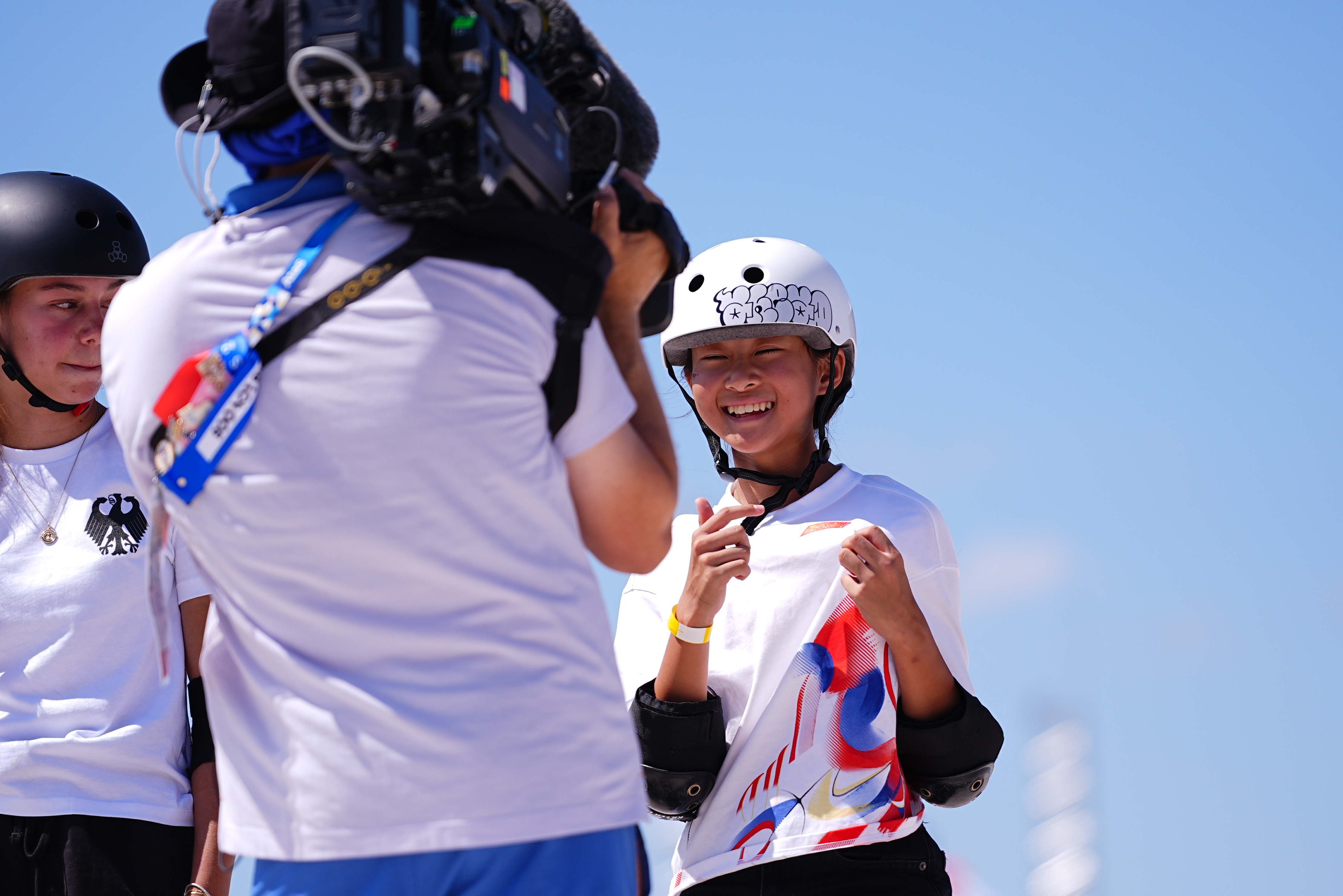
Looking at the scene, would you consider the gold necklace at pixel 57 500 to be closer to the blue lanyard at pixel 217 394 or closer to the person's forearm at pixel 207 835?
the person's forearm at pixel 207 835

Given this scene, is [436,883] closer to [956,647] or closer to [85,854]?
[85,854]

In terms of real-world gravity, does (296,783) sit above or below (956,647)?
above

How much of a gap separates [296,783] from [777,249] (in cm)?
337

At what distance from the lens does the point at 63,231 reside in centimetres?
465

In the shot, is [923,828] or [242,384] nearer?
[242,384]

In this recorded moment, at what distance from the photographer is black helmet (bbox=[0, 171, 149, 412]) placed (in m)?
4.53

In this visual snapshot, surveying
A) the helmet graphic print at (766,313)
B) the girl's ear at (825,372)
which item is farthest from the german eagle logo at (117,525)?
the girl's ear at (825,372)

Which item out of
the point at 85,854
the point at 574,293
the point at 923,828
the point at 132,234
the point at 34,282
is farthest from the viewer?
the point at 132,234

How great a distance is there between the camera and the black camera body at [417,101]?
2088 millimetres

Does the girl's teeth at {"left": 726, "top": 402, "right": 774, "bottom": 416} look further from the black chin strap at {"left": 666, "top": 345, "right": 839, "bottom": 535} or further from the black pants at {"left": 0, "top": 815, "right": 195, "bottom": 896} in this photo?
the black pants at {"left": 0, "top": 815, "right": 195, "bottom": 896}

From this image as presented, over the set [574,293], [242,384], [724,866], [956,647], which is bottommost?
[724,866]

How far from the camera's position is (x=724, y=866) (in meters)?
4.04

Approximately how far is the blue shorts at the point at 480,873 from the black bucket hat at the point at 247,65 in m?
1.26

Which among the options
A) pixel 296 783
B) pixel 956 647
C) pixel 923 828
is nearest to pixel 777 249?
pixel 956 647
